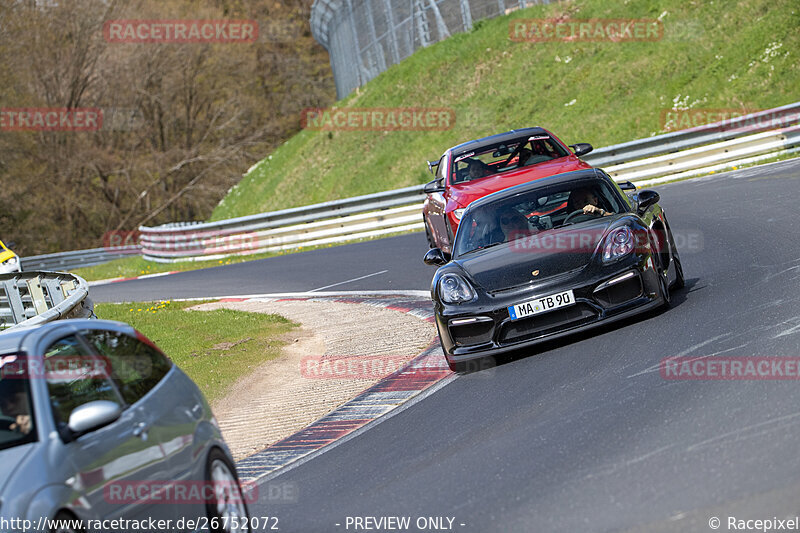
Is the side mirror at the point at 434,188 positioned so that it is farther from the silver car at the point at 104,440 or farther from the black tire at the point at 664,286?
the silver car at the point at 104,440

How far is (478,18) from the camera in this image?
118 feet

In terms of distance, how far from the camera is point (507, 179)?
12.9 metres

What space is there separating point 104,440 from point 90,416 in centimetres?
23

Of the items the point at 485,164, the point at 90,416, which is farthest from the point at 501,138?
the point at 90,416

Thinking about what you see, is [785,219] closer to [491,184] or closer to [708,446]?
[491,184]

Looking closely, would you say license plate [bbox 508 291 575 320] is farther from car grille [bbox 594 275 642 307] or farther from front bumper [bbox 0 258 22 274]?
front bumper [bbox 0 258 22 274]

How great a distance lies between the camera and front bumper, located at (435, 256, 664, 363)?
27.0 feet

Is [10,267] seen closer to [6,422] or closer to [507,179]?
[507,179]

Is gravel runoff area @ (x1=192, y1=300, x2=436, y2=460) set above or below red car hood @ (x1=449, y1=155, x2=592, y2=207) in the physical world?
below

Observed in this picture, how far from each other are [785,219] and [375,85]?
30938 millimetres

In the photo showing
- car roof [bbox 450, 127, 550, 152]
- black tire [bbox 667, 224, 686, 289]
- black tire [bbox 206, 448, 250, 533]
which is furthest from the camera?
car roof [bbox 450, 127, 550, 152]

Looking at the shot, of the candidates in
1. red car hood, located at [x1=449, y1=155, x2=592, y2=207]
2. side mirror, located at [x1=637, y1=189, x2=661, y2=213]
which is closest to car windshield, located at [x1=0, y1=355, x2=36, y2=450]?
side mirror, located at [x1=637, y1=189, x2=661, y2=213]

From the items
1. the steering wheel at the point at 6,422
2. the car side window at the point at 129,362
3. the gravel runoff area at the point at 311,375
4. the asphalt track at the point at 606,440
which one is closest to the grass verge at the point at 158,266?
the gravel runoff area at the point at 311,375

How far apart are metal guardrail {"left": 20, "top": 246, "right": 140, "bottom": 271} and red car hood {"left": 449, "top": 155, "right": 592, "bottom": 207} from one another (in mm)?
31760
